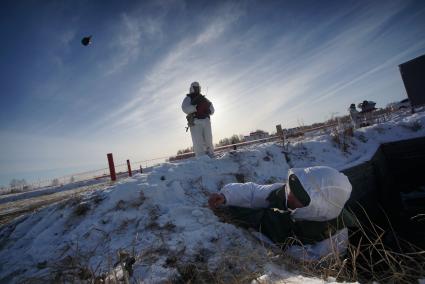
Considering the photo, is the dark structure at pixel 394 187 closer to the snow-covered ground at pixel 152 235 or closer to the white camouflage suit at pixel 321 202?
the snow-covered ground at pixel 152 235

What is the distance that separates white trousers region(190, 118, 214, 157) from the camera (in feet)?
21.3

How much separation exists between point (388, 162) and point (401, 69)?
39.8ft

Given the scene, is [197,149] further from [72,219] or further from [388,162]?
[388,162]

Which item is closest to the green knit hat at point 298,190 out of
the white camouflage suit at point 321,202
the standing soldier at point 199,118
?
the white camouflage suit at point 321,202

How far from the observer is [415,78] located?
15938 millimetres

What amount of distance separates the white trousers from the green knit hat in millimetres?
3715

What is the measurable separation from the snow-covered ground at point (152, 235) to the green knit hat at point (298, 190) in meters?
0.66

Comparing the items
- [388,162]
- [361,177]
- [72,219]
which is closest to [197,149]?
[72,219]

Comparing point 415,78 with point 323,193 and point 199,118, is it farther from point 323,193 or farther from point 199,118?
point 323,193

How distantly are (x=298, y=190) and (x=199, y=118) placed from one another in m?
3.98

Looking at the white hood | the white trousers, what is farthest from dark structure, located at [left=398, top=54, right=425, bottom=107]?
the white hood

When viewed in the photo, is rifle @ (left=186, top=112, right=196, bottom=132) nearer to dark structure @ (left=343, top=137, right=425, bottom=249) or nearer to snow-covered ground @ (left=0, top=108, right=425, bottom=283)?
snow-covered ground @ (left=0, top=108, right=425, bottom=283)

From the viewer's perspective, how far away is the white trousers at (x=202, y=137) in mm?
6496

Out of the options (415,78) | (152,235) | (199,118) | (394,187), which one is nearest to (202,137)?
(199,118)
